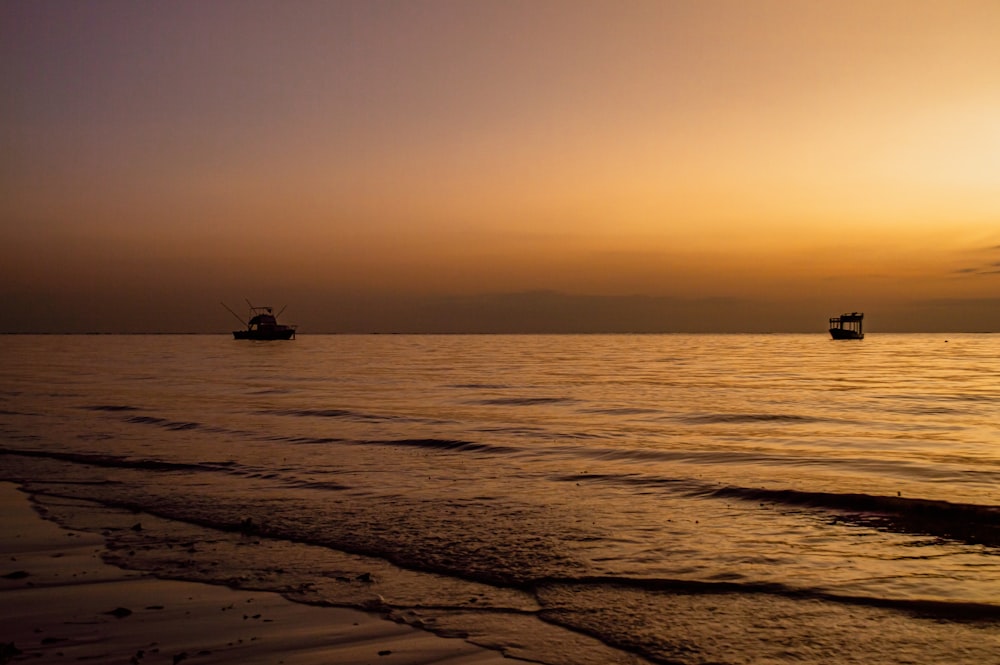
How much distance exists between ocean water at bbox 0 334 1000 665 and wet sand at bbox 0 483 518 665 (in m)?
0.44

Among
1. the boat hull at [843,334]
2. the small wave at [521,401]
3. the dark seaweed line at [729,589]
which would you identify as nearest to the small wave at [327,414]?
the small wave at [521,401]

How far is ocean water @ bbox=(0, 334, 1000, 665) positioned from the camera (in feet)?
24.6

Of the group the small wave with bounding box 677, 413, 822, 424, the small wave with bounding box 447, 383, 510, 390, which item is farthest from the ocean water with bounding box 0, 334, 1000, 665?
the small wave with bounding box 447, 383, 510, 390

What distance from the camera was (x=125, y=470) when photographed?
669 inches

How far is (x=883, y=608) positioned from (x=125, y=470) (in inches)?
610

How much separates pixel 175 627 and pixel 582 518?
680 centimetres

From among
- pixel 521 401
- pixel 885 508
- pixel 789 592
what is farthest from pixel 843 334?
pixel 789 592

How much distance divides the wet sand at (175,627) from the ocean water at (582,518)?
1.43 ft

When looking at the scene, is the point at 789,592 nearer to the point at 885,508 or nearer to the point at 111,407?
the point at 885,508

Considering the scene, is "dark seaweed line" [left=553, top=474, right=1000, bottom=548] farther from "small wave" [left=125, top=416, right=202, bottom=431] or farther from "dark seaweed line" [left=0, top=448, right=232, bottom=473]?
"small wave" [left=125, top=416, right=202, bottom=431]

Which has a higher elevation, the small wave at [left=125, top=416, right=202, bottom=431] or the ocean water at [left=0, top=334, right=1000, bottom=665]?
the ocean water at [left=0, top=334, right=1000, bottom=665]

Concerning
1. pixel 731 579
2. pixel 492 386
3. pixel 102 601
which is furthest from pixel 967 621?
pixel 492 386

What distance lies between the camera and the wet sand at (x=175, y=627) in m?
6.36

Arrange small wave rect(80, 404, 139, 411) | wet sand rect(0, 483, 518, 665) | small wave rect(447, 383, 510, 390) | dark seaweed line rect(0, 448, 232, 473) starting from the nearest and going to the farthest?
wet sand rect(0, 483, 518, 665) < dark seaweed line rect(0, 448, 232, 473) < small wave rect(80, 404, 139, 411) < small wave rect(447, 383, 510, 390)
